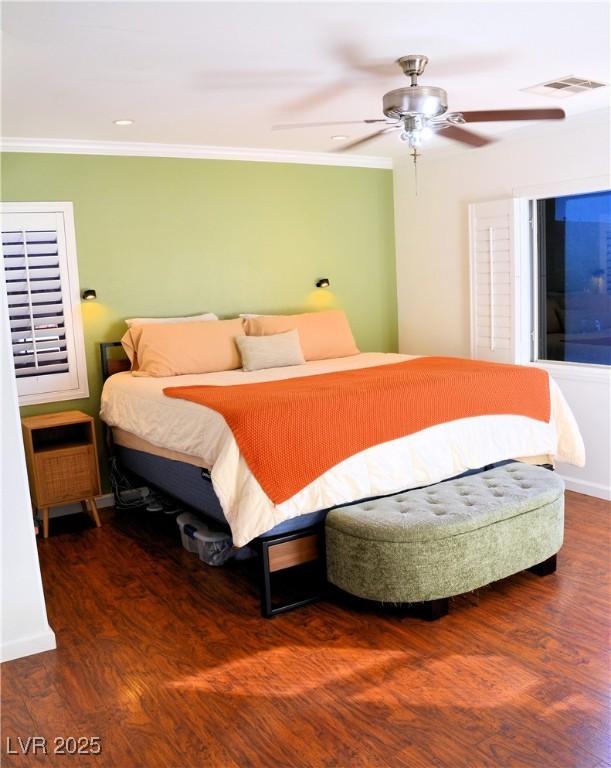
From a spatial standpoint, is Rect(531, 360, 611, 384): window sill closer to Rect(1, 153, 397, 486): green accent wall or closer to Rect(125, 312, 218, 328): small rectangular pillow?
Rect(1, 153, 397, 486): green accent wall

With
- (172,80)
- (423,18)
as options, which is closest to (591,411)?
(423,18)

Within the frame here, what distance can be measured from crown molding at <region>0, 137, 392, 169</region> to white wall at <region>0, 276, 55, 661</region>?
7.14 ft

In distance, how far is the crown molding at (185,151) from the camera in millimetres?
4566

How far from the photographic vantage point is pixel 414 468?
136 inches

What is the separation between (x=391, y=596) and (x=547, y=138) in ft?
10.6

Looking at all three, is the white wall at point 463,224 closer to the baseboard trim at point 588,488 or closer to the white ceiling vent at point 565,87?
the baseboard trim at point 588,488

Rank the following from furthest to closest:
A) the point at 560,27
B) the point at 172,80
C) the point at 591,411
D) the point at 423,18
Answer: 1. the point at 591,411
2. the point at 172,80
3. the point at 560,27
4. the point at 423,18

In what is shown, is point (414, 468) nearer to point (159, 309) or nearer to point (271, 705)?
point (271, 705)

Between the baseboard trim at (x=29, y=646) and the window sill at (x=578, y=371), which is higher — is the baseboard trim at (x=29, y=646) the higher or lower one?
the lower one

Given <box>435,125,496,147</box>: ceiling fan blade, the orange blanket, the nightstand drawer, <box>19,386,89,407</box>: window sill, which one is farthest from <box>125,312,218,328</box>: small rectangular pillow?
<box>435,125,496,147</box>: ceiling fan blade

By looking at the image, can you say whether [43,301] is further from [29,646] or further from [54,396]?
[29,646]

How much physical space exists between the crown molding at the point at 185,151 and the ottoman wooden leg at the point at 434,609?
348 cm

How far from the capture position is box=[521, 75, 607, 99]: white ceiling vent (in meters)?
3.77

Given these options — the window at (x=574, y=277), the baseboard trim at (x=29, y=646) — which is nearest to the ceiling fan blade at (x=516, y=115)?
the window at (x=574, y=277)
